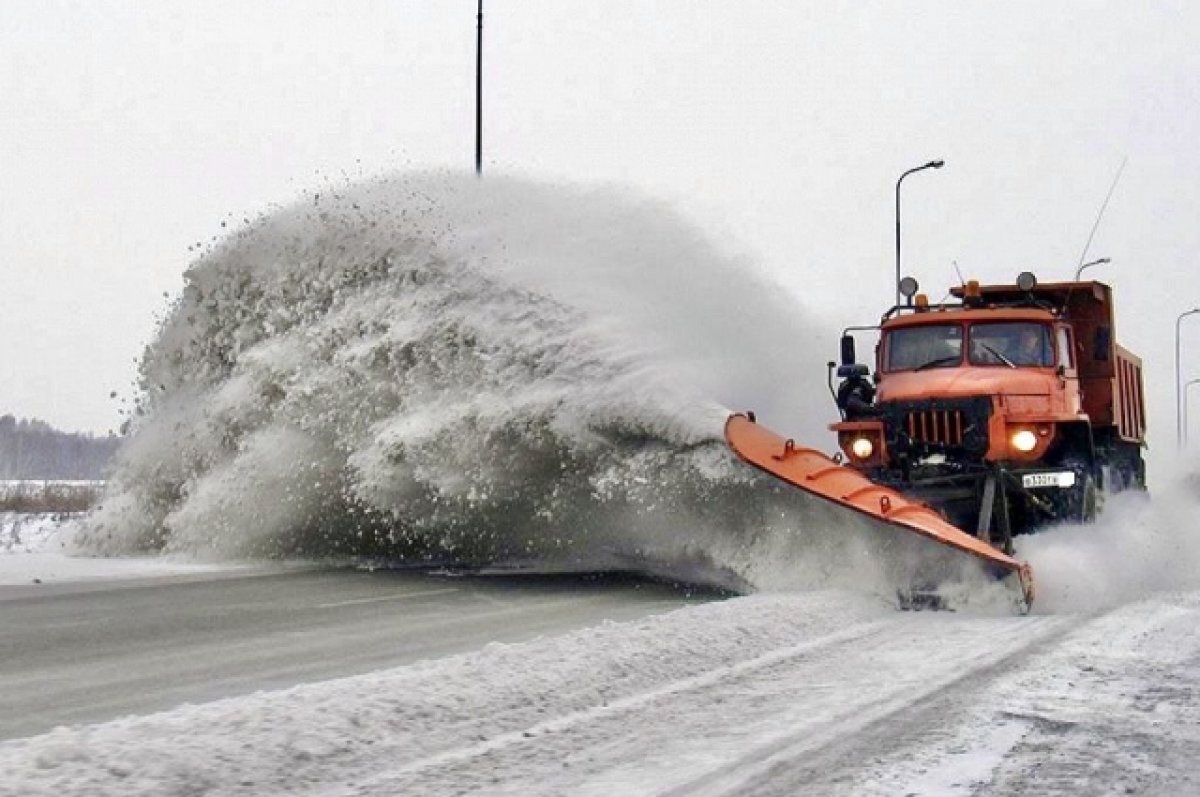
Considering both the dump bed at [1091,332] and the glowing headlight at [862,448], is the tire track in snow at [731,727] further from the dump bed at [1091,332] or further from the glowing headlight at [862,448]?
the dump bed at [1091,332]

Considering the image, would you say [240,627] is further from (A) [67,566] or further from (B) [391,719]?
(A) [67,566]

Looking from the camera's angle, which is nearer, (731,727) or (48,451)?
(731,727)

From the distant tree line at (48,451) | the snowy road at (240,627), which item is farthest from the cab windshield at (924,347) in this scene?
the distant tree line at (48,451)

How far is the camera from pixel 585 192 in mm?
14531

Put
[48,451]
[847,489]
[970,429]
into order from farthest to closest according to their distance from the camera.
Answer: [48,451]
[970,429]
[847,489]

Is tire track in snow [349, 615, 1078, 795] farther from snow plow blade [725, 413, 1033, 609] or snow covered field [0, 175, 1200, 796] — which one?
snow plow blade [725, 413, 1033, 609]

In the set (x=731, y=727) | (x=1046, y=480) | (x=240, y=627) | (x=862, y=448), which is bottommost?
(x=731, y=727)

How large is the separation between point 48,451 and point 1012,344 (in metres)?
114

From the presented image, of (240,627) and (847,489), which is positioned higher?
(847,489)

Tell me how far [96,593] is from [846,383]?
751 centimetres

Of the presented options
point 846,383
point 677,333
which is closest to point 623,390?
point 677,333

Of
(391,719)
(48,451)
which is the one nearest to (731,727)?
(391,719)

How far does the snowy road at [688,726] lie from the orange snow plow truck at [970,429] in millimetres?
2080

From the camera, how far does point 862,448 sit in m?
12.2
